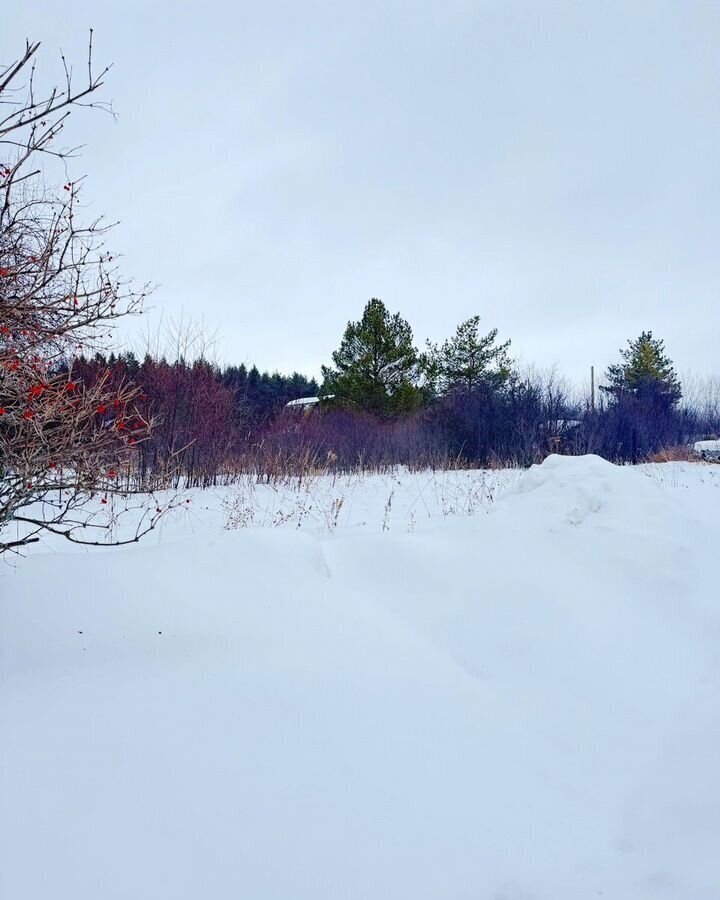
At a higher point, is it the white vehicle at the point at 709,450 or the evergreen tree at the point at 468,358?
the evergreen tree at the point at 468,358

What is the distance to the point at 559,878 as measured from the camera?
158 centimetres

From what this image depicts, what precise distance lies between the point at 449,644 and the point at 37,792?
73.6 inches

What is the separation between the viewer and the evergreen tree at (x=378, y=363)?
20.7 meters

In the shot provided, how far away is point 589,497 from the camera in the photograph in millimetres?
4344

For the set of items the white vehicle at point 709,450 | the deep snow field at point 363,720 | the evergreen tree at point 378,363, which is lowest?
the deep snow field at point 363,720

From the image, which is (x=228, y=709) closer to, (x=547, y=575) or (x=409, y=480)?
(x=547, y=575)

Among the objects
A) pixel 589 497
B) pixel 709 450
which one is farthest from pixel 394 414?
pixel 589 497

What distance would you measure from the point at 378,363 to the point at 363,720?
64.2ft

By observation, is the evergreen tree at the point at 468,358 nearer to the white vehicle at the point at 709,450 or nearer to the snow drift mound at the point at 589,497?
the white vehicle at the point at 709,450

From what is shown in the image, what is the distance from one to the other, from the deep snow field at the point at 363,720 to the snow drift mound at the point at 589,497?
0.91 feet

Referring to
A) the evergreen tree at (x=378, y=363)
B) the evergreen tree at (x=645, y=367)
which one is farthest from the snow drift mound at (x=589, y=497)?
the evergreen tree at (x=645, y=367)

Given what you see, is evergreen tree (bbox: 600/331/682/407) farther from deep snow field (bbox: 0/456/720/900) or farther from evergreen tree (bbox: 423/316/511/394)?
deep snow field (bbox: 0/456/720/900)

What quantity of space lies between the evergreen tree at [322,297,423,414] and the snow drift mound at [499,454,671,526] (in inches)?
639

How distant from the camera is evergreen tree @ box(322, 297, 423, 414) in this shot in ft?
68.0
